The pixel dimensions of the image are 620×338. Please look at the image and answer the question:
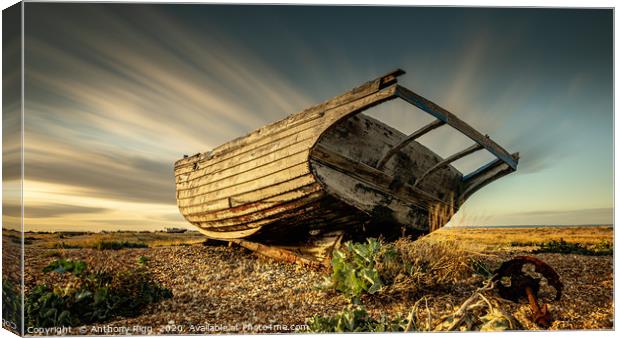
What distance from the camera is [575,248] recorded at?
5.96 m

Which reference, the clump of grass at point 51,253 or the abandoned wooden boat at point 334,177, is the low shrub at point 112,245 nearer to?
the clump of grass at point 51,253

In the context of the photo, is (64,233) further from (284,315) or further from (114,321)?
(284,315)

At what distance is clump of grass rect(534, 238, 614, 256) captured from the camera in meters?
5.28

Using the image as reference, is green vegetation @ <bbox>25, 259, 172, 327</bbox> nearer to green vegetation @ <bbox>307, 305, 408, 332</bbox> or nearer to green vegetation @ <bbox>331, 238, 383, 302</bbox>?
green vegetation @ <bbox>307, 305, 408, 332</bbox>

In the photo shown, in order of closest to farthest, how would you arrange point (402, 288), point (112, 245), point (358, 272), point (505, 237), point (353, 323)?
point (353, 323)
point (402, 288)
point (358, 272)
point (112, 245)
point (505, 237)

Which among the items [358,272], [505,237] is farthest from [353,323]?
[505,237]

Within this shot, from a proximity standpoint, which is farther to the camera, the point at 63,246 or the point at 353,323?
the point at 63,246

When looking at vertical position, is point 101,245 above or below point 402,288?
above

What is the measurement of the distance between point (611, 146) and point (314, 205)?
3.17 m

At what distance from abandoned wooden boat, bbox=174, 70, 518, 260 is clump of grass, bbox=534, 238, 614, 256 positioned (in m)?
1.21

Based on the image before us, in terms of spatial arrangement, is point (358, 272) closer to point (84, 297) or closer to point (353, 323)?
point (353, 323)

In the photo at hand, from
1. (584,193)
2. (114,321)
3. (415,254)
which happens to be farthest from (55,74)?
(584,193)

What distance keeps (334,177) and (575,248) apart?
3253 mm

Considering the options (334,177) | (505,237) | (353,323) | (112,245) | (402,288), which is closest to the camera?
(353,323)
